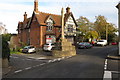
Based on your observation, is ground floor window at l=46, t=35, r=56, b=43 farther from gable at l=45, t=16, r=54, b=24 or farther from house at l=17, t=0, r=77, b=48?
gable at l=45, t=16, r=54, b=24

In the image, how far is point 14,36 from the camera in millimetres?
45688

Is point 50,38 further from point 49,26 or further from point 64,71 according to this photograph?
point 64,71

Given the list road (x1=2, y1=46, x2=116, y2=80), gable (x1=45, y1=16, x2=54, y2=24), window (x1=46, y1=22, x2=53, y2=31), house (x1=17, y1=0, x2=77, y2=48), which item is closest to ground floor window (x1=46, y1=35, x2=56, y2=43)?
house (x1=17, y1=0, x2=77, y2=48)

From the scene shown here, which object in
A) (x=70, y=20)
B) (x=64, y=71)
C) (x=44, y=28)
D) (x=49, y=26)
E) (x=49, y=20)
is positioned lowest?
(x=64, y=71)

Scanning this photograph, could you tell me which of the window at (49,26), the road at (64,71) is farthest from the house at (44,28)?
the road at (64,71)

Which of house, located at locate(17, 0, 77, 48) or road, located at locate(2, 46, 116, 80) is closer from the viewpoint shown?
road, located at locate(2, 46, 116, 80)

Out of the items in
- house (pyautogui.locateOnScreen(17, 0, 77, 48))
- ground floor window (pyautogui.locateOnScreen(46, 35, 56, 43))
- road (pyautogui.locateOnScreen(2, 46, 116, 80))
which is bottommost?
road (pyautogui.locateOnScreen(2, 46, 116, 80))

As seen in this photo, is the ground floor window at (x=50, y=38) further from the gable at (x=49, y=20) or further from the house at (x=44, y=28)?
the gable at (x=49, y=20)

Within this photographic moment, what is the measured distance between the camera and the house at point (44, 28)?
33.4 meters

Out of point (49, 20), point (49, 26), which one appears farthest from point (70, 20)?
point (49, 26)

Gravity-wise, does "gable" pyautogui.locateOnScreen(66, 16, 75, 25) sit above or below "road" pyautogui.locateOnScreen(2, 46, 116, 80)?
above

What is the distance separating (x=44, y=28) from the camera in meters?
33.7

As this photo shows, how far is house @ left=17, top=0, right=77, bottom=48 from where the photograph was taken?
33375mm

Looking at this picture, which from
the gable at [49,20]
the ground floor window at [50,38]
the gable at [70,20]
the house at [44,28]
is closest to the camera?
the house at [44,28]
